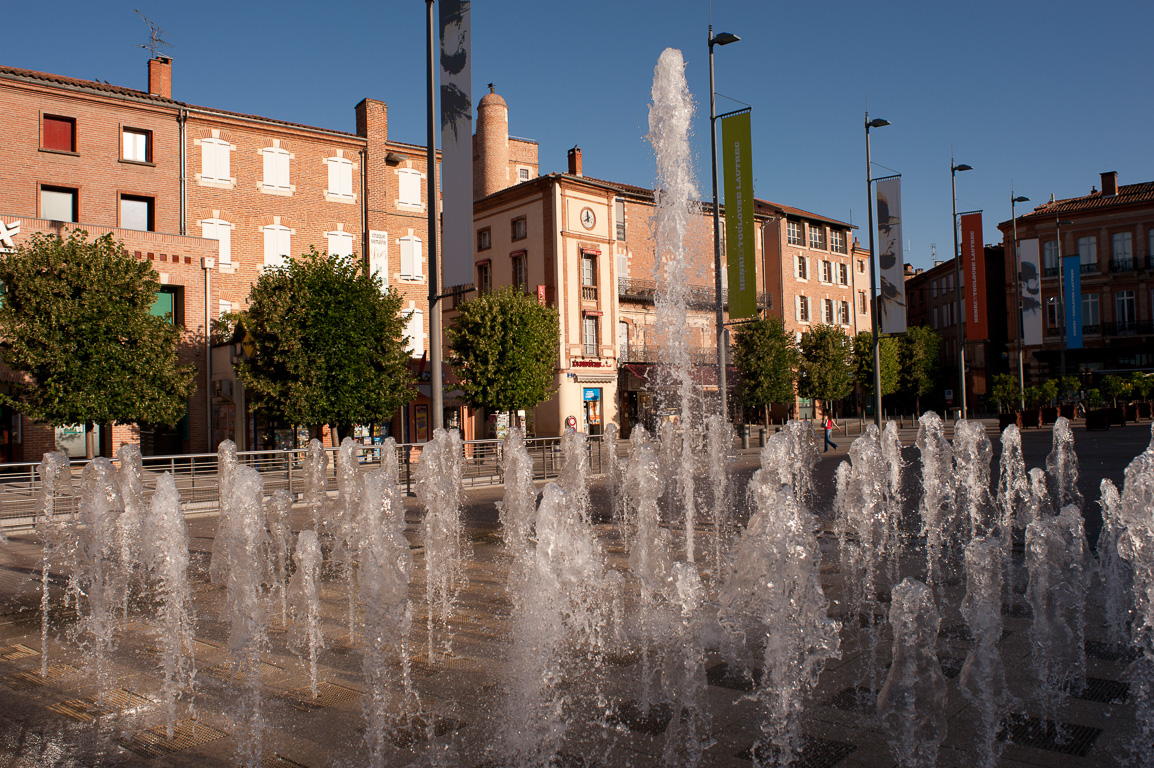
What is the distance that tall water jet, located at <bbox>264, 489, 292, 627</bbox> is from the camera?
7691 mm

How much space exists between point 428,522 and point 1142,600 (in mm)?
6213

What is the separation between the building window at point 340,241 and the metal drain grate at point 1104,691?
27347 mm

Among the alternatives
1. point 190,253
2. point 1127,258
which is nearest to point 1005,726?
point 190,253

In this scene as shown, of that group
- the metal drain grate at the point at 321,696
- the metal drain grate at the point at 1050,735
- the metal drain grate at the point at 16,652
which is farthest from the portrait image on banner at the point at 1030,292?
the metal drain grate at the point at 16,652

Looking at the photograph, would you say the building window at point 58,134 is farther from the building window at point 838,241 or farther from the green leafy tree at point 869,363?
the building window at point 838,241

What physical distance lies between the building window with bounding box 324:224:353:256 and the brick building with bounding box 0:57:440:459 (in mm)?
42

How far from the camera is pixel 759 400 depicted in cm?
4178

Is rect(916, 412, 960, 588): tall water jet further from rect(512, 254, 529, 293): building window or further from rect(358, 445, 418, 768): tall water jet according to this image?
rect(512, 254, 529, 293): building window

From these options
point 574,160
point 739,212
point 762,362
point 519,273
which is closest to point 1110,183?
point 762,362

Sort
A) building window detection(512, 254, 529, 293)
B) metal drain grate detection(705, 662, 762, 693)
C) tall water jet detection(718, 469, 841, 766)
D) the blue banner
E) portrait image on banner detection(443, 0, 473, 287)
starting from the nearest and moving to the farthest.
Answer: tall water jet detection(718, 469, 841, 766) → metal drain grate detection(705, 662, 762, 693) → portrait image on banner detection(443, 0, 473, 287) → building window detection(512, 254, 529, 293) → the blue banner

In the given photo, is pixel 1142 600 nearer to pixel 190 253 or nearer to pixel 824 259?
pixel 190 253

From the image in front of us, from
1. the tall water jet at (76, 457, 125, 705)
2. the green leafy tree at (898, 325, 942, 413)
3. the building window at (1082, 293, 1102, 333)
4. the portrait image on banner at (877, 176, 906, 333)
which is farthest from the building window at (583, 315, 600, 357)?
the building window at (1082, 293, 1102, 333)

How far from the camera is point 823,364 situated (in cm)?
4675

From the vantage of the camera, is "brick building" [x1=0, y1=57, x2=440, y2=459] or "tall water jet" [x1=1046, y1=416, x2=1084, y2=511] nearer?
"tall water jet" [x1=1046, y1=416, x2=1084, y2=511]
